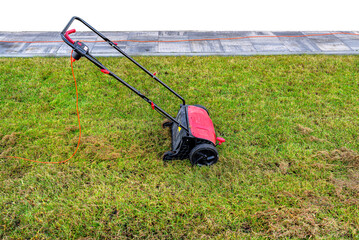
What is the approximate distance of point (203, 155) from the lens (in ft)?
12.4

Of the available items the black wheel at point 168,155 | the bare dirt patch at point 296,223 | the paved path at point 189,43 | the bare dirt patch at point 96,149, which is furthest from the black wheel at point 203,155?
the paved path at point 189,43

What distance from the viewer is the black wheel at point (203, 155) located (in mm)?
3672

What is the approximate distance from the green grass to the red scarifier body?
47cm

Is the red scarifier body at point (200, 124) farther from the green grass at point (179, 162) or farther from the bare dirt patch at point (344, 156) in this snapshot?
the bare dirt patch at point (344, 156)

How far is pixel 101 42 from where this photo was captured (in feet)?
24.6

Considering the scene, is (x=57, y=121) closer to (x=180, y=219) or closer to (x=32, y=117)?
(x=32, y=117)

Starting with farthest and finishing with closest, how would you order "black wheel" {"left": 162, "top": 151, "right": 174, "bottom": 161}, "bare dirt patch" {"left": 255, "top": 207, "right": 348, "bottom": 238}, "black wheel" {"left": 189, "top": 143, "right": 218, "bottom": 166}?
"black wheel" {"left": 162, "top": 151, "right": 174, "bottom": 161} < "black wheel" {"left": 189, "top": 143, "right": 218, "bottom": 166} < "bare dirt patch" {"left": 255, "top": 207, "right": 348, "bottom": 238}

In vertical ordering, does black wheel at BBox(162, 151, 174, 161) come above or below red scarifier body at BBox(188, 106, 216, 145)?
below

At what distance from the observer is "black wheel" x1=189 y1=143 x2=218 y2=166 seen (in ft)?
12.0

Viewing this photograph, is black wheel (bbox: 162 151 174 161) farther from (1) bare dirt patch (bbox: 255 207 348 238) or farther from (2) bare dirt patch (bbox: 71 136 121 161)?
(1) bare dirt patch (bbox: 255 207 348 238)

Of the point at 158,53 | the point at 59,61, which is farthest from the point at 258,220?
the point at 59,61

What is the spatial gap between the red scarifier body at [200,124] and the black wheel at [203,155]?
144 mm

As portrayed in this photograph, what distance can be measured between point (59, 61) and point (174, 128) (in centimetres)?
394

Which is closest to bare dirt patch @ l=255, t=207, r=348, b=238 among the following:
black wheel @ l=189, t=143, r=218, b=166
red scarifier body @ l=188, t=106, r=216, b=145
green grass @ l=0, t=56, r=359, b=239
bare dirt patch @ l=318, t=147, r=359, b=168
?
green grass @ l=0, t=56, r=359, b=239
